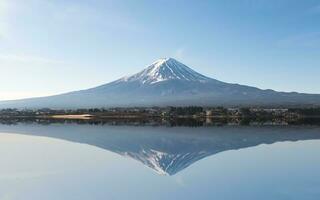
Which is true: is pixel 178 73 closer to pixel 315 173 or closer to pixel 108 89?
pixel 108 89

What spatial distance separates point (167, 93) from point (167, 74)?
9.35 m

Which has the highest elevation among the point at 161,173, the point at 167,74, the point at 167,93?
the point at 167,74

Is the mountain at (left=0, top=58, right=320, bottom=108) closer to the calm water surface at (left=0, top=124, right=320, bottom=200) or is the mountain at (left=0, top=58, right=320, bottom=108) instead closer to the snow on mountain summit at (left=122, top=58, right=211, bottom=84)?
the snow on mountain summit at (left=122, top=58, right=211, bottom=84)

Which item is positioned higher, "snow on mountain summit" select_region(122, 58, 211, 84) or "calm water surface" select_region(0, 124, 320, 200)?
"snow on mountain summit" select_region(122, 58, 211, 84)

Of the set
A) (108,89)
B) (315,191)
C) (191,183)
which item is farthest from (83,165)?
(108,89)

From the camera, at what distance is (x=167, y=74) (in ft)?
512

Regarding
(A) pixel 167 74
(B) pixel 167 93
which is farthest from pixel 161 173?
(A) pixel 167 74

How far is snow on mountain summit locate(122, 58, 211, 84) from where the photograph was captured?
510ft

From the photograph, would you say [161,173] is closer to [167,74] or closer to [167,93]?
[167,93]

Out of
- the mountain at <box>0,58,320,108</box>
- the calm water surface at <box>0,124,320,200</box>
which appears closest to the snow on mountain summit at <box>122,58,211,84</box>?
the mountain at <box>0,58,320,108</box>

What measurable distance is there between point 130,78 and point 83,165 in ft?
468

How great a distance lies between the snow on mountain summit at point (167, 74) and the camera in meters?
156

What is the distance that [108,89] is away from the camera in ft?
491

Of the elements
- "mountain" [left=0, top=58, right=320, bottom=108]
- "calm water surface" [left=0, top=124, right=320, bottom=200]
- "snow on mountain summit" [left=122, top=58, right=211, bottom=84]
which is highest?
"snow on mountain summit" [left=122, top=58, right=211, bottom=84]
